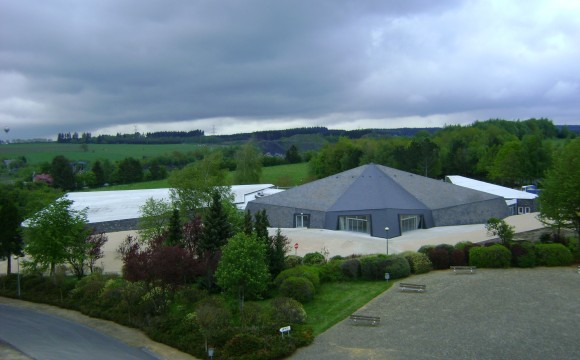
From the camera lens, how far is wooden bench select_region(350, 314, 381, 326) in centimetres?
1772

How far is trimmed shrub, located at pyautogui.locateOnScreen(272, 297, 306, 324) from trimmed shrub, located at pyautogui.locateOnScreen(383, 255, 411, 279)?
Result: 267 inches

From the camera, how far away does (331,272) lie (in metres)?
24.7

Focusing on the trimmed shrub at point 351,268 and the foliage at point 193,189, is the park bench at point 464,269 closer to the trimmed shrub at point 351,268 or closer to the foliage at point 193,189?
the trimmed shrub at point 351,268

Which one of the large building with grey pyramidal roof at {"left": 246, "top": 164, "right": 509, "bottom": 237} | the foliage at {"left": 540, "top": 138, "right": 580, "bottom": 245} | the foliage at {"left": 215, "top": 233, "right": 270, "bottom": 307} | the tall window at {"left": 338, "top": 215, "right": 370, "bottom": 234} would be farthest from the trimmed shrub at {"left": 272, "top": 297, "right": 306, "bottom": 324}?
the tall window at {"left": 338, "top": 215, "right": 370, "bottom": 234}

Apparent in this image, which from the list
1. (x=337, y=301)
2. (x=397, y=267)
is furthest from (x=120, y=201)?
(x=337, y=301)

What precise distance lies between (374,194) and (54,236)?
22150 mm

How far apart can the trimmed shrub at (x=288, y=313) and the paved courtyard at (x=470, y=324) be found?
1360 mm

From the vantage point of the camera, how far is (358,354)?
600 inches

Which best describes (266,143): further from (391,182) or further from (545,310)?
(545,310)

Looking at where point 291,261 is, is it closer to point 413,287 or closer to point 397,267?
point 397,267

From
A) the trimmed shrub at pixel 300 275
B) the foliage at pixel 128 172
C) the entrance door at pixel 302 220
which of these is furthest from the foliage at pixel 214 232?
the foliage at pixel 128 172

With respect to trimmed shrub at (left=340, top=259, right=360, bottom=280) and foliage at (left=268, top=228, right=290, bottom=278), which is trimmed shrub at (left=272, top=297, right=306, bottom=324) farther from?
trimmed shrub at (left=340, top=259, right=360, bottom=280)

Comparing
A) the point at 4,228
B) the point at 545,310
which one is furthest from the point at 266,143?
the point at 545,310

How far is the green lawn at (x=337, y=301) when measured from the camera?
18841mm
